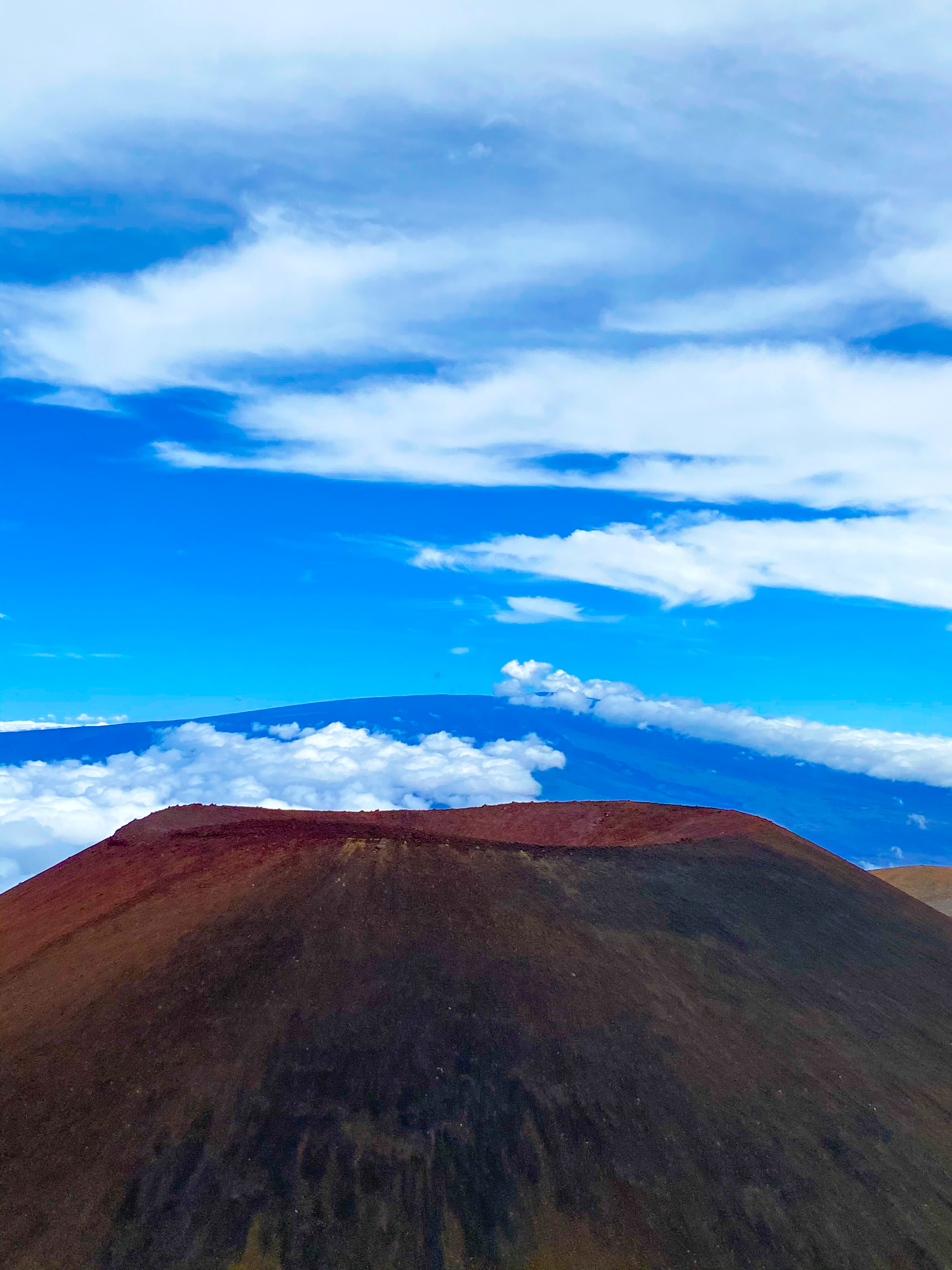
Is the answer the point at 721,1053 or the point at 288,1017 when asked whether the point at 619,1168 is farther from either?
the point at 288,1017

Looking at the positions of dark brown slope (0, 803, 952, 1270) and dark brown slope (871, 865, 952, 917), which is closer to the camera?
dark brown slope (0, 803, 952, 1270)

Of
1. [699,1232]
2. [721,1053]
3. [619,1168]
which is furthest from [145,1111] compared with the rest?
[721,1053]

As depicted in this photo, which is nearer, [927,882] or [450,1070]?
[450,1070]

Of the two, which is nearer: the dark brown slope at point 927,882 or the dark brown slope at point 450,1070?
the dark brown slope at point 450,1070

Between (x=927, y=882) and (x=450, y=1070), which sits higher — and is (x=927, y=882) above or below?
above
